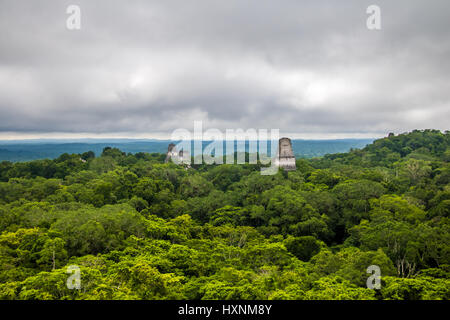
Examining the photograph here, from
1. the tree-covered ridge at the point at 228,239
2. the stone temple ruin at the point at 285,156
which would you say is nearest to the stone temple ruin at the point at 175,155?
the tree-covered ridge at the point at 228,239

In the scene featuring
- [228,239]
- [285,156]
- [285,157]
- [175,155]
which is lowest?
[228,239]

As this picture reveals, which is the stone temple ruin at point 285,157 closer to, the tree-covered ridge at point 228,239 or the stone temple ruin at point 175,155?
the tree-covered ridge at point 228,239

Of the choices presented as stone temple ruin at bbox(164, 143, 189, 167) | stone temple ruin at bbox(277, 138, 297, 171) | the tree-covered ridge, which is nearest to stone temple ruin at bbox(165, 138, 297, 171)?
stone temple ruin at bbox(277, 138, 297, 171)

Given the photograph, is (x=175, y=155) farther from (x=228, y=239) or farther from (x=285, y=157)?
(x=228, y=239)

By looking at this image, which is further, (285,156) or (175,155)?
(175,155)

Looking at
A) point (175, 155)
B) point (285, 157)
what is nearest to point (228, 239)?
point (285, 157)

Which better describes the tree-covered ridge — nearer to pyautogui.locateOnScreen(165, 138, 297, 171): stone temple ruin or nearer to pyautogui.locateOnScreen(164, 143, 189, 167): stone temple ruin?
pyautogui.locateOnScreen(165, 138, 297, 171): stone temple ruin

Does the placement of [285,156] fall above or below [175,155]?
below
